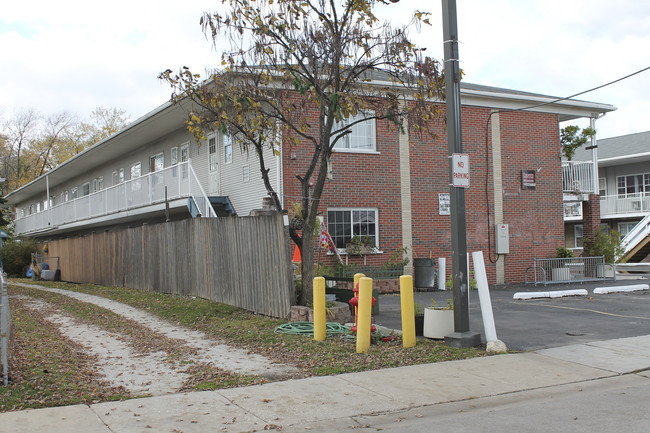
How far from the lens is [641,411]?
19.3 feet

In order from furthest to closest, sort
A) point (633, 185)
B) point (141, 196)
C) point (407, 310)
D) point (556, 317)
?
point (633, 185) < point (141, 196) < point (556, 317) < point (407, 310)

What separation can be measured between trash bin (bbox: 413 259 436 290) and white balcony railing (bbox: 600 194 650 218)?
19.8 metres

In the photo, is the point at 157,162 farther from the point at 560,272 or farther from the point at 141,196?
the point at 560,272

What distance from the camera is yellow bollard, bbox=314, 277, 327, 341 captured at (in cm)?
940

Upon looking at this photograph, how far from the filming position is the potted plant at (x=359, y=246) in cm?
1795

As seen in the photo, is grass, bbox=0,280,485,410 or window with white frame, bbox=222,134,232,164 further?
window with white frame, bbox=222,134,232,164

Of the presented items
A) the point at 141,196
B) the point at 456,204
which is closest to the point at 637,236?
the point at 141,196

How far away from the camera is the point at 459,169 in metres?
9.05

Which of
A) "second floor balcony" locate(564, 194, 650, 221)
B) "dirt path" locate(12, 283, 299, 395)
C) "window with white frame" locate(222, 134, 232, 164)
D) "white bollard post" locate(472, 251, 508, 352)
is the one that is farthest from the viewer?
"second floor balcony" locate(564, 194, 650, 221)

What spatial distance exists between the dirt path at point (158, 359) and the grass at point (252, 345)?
0.74 feet

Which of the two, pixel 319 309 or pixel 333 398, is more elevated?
pixel 319 309

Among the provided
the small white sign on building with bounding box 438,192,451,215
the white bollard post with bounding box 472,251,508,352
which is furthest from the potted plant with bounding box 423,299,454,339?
the small white sign on building with bounding box 438,192,451,215

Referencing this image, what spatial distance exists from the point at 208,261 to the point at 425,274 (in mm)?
6870

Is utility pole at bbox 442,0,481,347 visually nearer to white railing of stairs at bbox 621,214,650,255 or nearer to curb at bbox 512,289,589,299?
curb at bbox 512,289,589,299
